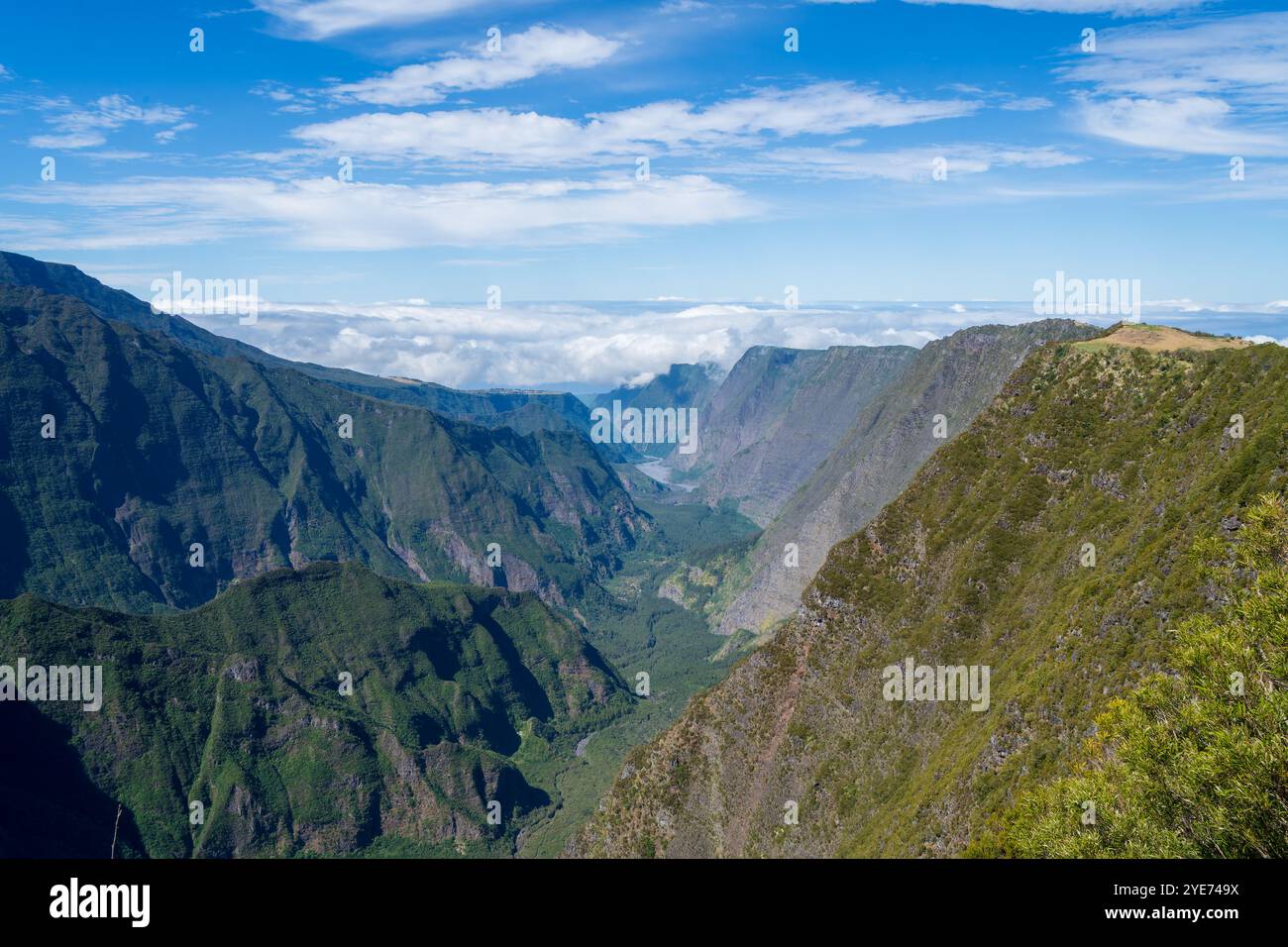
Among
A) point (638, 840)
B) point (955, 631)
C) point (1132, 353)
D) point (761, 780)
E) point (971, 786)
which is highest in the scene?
point (1132, 353)

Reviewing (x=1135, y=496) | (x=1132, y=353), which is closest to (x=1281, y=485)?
(x=1135, y=496)

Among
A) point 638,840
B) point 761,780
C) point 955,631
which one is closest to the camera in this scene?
point 955,631

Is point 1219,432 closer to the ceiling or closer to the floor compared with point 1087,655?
closer to the ceiling

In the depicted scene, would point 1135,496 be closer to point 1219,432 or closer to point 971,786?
point 1219,432
